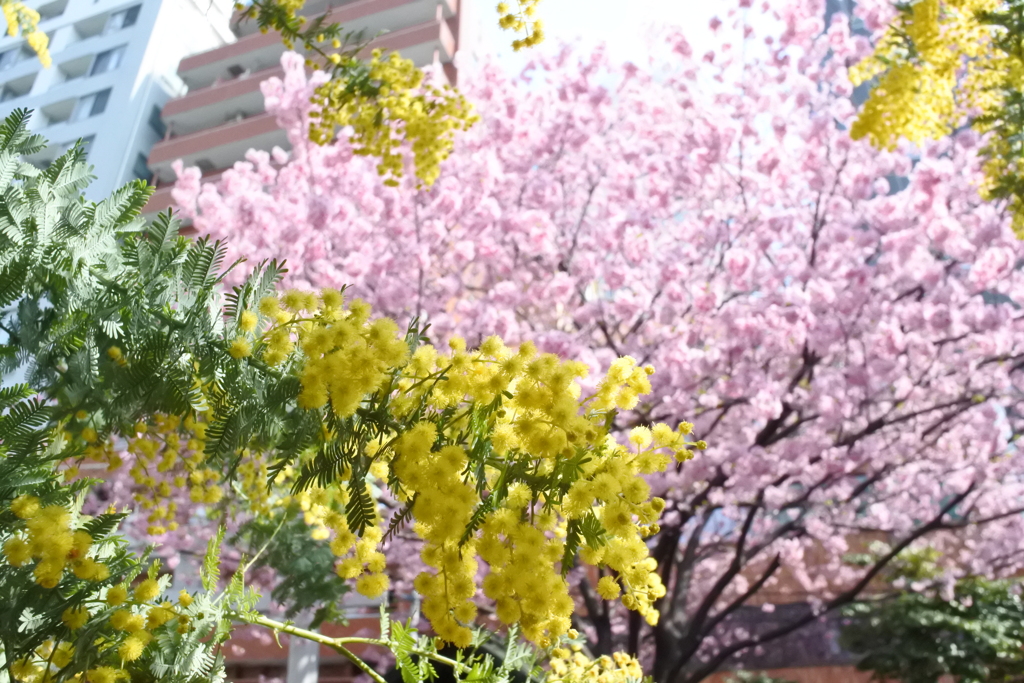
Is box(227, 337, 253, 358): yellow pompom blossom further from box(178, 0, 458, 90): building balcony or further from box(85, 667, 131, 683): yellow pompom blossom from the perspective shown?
box(178, 0, 458, 90): building balcony

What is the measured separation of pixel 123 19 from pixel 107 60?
1889 millimetres

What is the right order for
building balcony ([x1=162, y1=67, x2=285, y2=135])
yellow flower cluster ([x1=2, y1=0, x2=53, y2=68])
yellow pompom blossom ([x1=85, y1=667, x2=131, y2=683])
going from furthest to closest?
1. building balcony ([x1=162, y1=67, x2=285, y2=135])
2. yellow flower cluster ([x1=2, y1=0, x2=53, y2=68])
3. yellow pompom blossom ([x1=85, y1=667, x2=131, y2=683])

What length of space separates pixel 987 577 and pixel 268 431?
1154 centimetres

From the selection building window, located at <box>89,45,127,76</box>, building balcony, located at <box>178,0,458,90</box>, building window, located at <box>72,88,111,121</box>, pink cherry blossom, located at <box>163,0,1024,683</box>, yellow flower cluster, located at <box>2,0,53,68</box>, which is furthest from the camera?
building window, located at <box>89,45,127,76</box>

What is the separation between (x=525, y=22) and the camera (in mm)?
3525

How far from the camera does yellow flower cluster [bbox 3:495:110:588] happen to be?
1789 mm

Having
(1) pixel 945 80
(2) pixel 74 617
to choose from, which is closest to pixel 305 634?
(2) pixel 74 617

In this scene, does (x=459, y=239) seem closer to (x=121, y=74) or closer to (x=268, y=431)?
(x=268, y=431)

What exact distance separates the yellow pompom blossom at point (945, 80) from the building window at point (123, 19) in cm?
2680

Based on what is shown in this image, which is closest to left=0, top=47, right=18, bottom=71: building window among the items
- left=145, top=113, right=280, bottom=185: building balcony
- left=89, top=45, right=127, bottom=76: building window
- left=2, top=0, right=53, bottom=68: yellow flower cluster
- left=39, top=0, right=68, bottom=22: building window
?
left=39, top=0, right=68, bottom=22: building window

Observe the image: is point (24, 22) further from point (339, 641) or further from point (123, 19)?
point (123, 19)

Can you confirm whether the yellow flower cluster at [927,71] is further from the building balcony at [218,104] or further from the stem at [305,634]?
the building balcony at [218,104]

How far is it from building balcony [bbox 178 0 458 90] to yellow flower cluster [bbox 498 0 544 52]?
19.0 metres

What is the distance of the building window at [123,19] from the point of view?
2592cm
